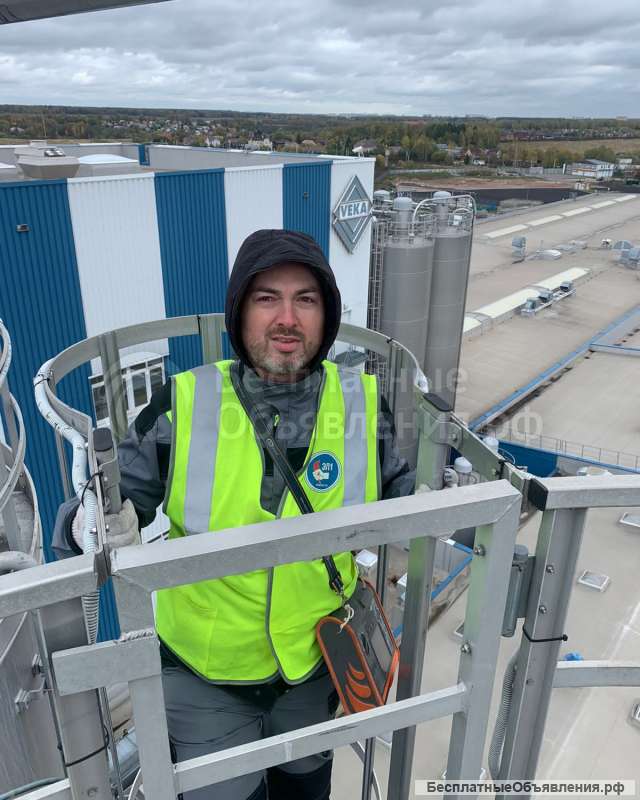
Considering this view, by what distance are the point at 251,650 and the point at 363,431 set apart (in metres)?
1.18

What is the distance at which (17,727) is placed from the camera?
2.91 metres

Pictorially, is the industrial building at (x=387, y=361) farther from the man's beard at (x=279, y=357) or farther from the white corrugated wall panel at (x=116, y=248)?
the man's beard at (x=279, y=357)

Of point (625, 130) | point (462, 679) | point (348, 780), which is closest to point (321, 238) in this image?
point (348, 780)

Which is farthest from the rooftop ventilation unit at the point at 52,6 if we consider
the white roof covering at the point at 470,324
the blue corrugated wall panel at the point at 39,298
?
the white roof covering at the point at 470,324

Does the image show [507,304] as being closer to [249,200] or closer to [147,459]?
[249,200]

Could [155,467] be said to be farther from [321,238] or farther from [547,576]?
[321,238]

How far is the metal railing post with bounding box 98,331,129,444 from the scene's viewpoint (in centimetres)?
411

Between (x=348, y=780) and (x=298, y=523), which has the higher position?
(x=298, y=523)

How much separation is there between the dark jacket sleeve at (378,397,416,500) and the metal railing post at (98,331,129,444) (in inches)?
81.5

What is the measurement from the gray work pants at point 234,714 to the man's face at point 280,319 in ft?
5.09

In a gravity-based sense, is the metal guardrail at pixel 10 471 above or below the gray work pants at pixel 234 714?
above

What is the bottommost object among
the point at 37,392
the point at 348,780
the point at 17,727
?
the point at 348,780

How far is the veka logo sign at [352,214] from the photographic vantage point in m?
16.3

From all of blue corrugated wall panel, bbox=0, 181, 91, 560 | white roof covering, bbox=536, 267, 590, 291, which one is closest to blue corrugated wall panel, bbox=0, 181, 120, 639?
blue corrugated wall panel, bbox=0, 181, 91, 560
